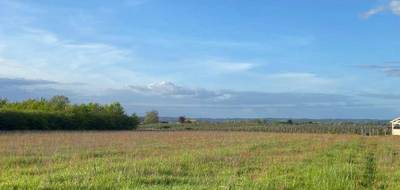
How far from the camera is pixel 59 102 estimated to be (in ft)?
356

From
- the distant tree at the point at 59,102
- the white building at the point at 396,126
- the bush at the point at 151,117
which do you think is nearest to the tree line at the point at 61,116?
the distant tree at the point at 59,102

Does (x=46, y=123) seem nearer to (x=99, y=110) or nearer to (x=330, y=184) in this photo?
(x=99, y=110)

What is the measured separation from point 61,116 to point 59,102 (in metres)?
21.5

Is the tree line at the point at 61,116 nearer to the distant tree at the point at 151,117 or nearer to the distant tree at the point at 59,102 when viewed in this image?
the distant tree at the point at 59,102

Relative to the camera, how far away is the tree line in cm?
7777

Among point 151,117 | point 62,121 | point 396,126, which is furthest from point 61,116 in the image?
point 151,117

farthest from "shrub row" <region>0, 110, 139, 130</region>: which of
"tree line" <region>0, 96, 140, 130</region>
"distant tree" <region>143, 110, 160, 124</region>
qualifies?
"distant tree" <region>143, 110, 160, 124</region>

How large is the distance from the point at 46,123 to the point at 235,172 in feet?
221

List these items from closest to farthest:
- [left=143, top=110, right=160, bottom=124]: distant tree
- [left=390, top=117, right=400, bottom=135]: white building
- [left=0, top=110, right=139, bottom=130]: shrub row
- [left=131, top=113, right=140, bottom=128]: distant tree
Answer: [left=0, top=110, right=139, bottom=130]: shrub row, [left=390, top=117, right=400, bottom=135]: white building, [left=131, top=113, right=140, bottom=128]: distant tree, [left=143, top=110, right=160, bottom=124]: distant tree

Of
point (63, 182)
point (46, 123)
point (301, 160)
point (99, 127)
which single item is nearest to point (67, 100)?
point (99, 127)

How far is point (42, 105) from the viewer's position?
101m

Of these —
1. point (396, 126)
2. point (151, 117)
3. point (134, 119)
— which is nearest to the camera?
point (396, 126)

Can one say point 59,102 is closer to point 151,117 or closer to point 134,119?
point 134,119

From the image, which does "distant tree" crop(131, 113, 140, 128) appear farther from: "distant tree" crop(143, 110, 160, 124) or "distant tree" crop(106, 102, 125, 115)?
"distant tree" crop(143, 110, 160, 124)
